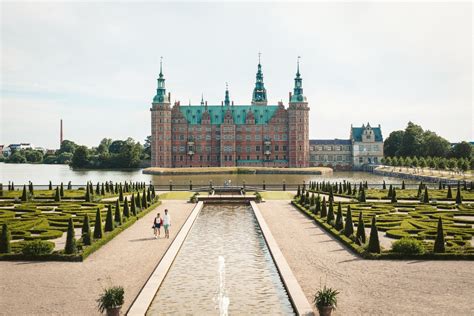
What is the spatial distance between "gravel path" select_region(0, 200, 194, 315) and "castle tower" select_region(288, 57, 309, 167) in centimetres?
8445

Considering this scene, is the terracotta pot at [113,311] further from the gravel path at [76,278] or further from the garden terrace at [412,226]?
the garden terrace at [412,226]

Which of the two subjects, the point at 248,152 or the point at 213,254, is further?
the point at 248,152

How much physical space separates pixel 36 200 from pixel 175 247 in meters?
20.6

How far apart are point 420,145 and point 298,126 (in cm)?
2496

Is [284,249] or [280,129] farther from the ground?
[280,129]

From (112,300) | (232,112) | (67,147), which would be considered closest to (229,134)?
(232,112)

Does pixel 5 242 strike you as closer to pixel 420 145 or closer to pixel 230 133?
pixel 230 133

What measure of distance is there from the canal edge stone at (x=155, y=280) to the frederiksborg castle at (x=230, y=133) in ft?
269

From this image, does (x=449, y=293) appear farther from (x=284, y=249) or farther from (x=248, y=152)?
(x=248, y=152)

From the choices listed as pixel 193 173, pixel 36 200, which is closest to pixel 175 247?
pixel 36 200

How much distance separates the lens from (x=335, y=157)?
373 feet

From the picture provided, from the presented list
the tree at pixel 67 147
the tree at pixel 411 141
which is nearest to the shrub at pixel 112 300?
the tree at pixel 411 141

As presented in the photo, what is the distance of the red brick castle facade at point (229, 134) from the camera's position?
102 metres

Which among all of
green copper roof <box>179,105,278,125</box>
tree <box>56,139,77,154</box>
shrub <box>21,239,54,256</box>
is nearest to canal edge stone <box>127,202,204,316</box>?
shrub <box>21,239,54,256</box>
